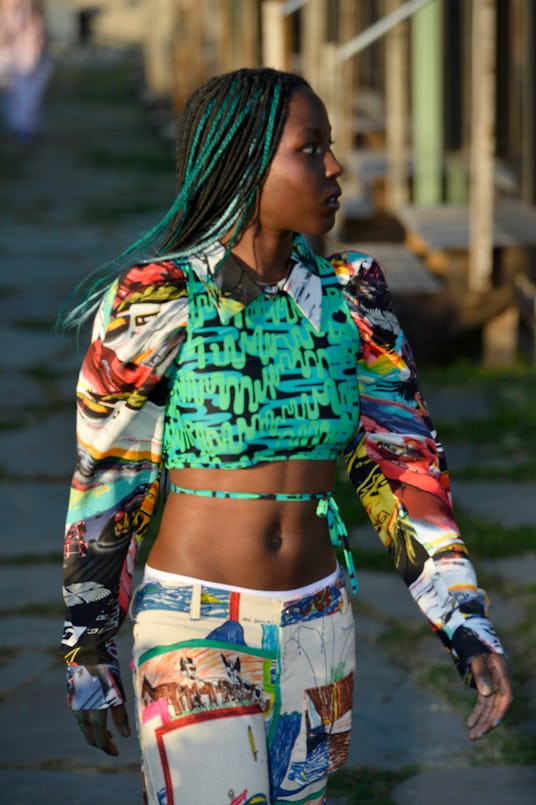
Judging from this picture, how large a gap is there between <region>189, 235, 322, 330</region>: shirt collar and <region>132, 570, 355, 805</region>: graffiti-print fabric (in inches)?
18.2

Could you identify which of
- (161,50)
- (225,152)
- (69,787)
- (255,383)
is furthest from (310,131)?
(161,50)

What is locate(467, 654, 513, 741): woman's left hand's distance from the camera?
2510 millimetres

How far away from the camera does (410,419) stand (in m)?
2.74

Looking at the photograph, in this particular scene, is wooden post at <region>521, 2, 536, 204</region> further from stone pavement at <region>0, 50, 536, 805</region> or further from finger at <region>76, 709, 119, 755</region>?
finger at <region>76, 709, 119, 755</region>

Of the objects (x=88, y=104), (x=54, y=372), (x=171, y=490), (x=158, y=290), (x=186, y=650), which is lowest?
(x=88, y=104)

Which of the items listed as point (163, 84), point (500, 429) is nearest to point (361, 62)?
point (163, 84)

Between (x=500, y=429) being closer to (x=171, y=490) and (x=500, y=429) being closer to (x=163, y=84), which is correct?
(x=171, y=490)

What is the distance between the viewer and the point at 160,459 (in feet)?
8.67

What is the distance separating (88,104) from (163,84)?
254cm

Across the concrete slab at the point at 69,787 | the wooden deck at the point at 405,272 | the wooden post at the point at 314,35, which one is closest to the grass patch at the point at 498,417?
the wooden deck at the point at 405,272

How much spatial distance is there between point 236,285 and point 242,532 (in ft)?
1.35

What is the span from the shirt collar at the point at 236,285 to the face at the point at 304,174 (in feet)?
0.30

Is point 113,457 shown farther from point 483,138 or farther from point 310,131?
point 483,138

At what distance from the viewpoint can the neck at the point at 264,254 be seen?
2.65 metres
